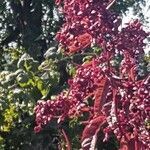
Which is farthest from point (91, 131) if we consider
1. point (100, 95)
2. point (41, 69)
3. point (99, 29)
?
point (41, 69)

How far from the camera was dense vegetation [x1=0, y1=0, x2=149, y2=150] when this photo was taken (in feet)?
5.41

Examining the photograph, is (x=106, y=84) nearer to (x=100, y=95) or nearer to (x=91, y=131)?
(x=100, y=95)

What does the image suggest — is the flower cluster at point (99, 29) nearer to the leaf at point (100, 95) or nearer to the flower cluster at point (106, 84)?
the flower cluster at point (106, 84)

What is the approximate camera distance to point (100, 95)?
148cm

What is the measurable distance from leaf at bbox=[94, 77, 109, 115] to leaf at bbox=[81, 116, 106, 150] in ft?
0.09

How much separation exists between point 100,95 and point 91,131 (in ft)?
0.36

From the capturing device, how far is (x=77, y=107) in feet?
5.19

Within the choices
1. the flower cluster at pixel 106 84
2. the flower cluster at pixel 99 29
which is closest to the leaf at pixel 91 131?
the flower cluster at pixel 106 84

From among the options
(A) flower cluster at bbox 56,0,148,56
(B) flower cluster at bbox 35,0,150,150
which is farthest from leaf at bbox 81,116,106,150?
(A) flower cluster at bbox 56,0,148,56

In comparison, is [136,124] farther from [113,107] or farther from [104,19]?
[104,19]

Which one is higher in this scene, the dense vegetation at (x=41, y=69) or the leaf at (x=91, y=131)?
the dense vegetation at (x=41, y=69)

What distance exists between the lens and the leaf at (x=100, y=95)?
1.47m

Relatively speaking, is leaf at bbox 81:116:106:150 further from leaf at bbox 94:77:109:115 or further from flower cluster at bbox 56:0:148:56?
flower cluster at bbox 56:0:148:56

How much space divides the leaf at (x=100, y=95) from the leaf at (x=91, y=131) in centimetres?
3
